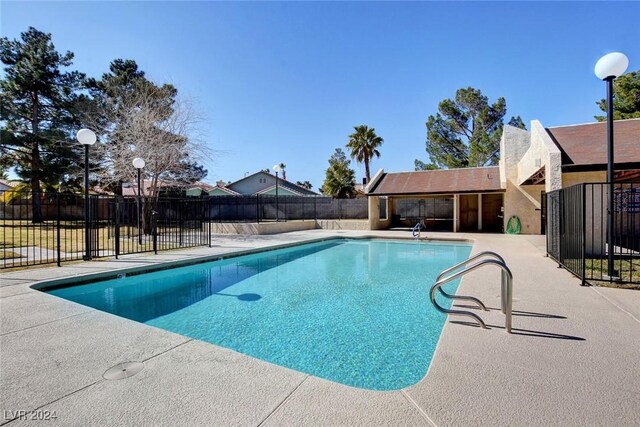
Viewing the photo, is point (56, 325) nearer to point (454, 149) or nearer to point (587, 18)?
point (587, 18)

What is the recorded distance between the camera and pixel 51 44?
77.4 feet

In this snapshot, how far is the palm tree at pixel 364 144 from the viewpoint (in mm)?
35500

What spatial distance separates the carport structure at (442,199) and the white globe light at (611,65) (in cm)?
1238

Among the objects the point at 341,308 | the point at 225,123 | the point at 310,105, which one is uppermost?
the point at 310,105

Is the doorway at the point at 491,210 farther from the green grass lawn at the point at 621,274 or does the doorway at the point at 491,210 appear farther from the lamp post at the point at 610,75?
the lamp post at the point at 610,75

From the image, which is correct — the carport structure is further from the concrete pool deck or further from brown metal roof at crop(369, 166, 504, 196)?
the concrete pool deck

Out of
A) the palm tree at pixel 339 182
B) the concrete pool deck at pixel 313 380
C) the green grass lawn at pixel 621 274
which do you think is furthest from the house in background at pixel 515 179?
the palm tree at pixel 339 182

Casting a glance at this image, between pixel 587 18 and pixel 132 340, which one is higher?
pixel 587 18

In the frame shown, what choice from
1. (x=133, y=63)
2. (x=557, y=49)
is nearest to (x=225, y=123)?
(x=133, y=63)

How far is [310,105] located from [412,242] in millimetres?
13737

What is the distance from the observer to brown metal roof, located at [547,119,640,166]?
377 inches

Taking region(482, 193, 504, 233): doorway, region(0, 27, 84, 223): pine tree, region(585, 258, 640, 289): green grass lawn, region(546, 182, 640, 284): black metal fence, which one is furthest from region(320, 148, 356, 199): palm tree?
region(585, 258, 640, 289): green grass lawn

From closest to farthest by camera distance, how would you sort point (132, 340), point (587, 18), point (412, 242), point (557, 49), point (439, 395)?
point (439, 395) → point (132, 340) → point (587, 18) → point (557, 49) → point (412, 242)

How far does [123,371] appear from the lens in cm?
308
